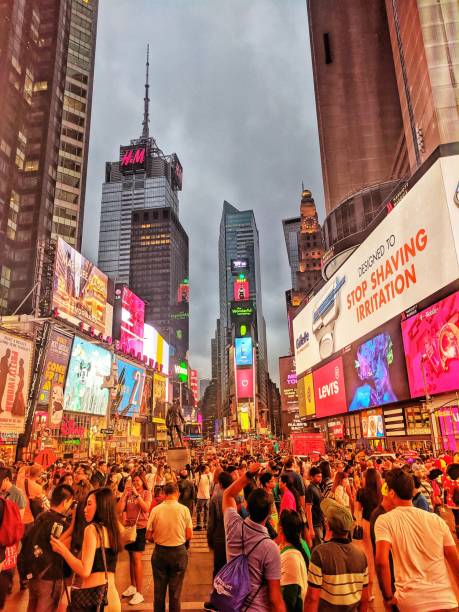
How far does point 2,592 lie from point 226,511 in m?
3.60

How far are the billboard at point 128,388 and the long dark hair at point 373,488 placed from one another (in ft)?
197

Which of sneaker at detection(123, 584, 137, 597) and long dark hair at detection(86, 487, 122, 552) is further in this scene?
sneaker at detection(123, 584, 137, 597)

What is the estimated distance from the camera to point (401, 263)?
107 ft

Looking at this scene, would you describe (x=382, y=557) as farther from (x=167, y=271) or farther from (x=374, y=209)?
(x=167, y=271)

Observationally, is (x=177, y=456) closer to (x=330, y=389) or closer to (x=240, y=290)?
(x=330, y=389)

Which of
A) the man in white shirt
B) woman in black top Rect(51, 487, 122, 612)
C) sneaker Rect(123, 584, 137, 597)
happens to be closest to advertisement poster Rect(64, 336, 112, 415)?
sneaker Rect(123, 584, 137, 597)

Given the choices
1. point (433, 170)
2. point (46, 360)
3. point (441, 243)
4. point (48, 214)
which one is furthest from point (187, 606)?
point (48, 214)

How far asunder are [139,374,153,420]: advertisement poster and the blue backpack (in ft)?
244

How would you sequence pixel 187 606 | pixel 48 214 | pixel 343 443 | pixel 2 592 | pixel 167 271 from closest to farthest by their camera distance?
pixel 2 592, pixel 187 606, pixel 343 443, pixel 48 214, pixel 167 271

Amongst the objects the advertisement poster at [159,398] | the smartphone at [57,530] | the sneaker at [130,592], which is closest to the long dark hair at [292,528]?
the smartphone at [57,530]

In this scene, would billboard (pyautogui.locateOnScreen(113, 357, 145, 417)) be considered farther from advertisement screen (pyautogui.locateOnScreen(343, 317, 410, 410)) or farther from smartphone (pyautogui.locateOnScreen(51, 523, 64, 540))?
smartphone (pyautogui.locateOnScreen(51, 523, 64, 540))

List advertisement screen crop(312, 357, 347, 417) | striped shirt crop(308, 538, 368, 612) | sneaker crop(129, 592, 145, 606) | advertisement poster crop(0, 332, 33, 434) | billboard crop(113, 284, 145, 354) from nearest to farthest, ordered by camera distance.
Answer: striped shirt crop(308, 538, 368, 612) → sneaker crop(129, 592, 145, 606) → advertisement poster crop(0, 332, 33, 434) → advertisement screen crop(312, 357, 347, 417) → billboard crop(113, 284, 145, 354)

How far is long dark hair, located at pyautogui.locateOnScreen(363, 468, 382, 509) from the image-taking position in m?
6.78

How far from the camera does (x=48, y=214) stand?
7812 cm
